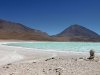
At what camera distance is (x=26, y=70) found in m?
8.00

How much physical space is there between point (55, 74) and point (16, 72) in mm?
1409

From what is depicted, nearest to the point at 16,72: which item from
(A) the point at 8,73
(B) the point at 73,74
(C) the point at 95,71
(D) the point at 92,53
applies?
(A) the point at 8,73

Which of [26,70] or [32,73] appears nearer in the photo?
[32,73]

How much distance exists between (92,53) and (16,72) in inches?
230

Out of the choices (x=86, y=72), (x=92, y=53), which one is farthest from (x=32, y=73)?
(x=92, y=53)

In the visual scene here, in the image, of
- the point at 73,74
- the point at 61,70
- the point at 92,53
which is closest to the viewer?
the point at 73,74

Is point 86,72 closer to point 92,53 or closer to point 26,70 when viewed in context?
point 26,70

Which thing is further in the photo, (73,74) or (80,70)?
(80,70)

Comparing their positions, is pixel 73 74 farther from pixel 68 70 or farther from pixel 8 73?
pixel 8 73

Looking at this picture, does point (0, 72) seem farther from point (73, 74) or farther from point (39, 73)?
point (73, 74)

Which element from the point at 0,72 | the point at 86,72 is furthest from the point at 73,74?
the point at 0,72

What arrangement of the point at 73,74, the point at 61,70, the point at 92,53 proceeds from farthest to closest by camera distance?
the point at 92,53, the point at 61,70, the point at 73,74

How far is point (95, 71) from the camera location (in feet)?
25.1

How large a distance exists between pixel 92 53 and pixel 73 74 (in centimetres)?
529
